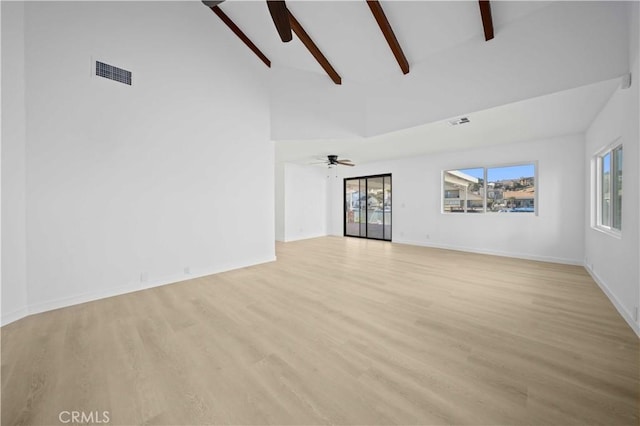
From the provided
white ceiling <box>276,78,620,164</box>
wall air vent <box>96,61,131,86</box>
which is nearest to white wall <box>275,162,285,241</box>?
white ceiling <box>276,78,620,164</box>

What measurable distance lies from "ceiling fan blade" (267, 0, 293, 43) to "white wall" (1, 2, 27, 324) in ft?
9.60

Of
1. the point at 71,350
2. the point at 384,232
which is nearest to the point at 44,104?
the point at 71,350

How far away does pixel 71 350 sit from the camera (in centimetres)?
210

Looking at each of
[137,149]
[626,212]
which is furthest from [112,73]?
[626,212]

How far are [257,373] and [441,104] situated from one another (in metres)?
4.54

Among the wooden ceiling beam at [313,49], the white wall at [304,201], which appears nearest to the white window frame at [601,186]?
the wooden ceiling beam at [313,49]

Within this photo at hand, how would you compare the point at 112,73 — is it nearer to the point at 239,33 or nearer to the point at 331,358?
the point at 239,33

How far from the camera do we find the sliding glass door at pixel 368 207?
8.24 metres

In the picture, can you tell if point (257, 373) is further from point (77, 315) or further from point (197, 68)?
point (197, 68)

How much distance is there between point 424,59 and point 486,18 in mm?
1033

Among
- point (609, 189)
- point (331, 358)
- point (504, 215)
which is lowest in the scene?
Result: point (331, 358)

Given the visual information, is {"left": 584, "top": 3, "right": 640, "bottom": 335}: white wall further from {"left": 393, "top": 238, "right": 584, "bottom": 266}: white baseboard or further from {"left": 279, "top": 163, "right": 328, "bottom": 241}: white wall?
{"left": 279, "top": 163, "right": 328, "bottom": 241}: white wall

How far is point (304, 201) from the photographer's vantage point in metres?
8.83

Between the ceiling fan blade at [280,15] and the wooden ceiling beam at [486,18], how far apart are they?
2727mm
